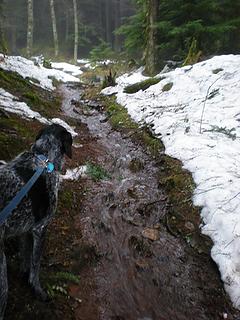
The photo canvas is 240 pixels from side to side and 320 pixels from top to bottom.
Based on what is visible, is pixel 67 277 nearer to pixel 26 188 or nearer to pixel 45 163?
pixel 45 163

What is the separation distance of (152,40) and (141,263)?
1365 cm

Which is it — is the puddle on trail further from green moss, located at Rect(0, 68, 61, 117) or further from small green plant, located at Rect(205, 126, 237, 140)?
green moss, located at Rect(0, 68, 61, 117)

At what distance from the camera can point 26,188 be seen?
9.30ft

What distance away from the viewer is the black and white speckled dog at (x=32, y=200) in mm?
2896

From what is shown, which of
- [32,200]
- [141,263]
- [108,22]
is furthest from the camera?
[108,22]

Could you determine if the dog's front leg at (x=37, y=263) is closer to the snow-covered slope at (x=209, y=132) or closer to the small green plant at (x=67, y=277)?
the small green plant at (x=67, y=277)

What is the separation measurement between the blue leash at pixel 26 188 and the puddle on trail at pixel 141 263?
179 cm

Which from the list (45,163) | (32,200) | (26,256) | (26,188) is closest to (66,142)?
(45,163)

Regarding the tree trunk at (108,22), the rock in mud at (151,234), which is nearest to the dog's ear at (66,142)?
the rock in mud at (151,234)

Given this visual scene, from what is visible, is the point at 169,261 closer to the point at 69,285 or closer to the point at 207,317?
the point at 207,317

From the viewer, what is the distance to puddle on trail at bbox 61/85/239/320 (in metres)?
4.11

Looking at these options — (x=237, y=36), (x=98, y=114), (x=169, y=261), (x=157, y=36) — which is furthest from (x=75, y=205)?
(x=237, y=36)

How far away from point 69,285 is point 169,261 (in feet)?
5.28

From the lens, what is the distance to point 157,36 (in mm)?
16703
